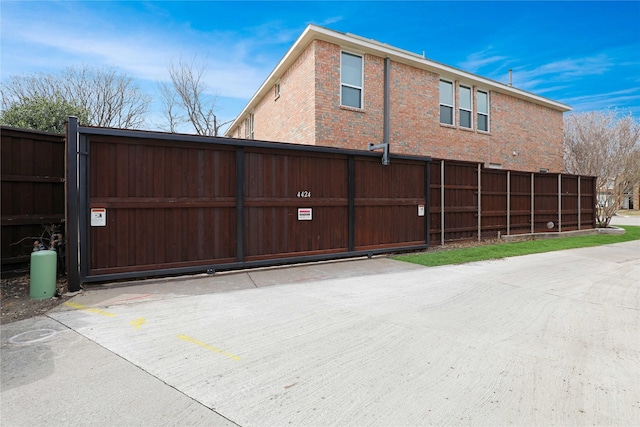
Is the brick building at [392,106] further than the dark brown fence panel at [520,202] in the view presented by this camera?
No

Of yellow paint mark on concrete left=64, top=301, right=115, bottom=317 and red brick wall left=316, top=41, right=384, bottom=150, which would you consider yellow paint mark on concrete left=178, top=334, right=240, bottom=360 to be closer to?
yellow paint mark on concrete left=64, top=301, right=115, bottom=317

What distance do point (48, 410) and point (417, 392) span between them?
2586 millimetres

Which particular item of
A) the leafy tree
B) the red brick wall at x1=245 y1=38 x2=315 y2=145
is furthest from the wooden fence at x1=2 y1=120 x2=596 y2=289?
the leafy tree

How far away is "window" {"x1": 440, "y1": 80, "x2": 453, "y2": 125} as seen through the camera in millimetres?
13523

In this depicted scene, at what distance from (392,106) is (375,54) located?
1.84 m

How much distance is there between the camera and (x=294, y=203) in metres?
7.16

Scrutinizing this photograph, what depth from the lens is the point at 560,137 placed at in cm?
1777

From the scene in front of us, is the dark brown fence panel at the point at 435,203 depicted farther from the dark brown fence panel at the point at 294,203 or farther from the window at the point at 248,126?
the window at the point at 248,126

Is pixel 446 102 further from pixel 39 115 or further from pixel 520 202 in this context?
pixel 39 115

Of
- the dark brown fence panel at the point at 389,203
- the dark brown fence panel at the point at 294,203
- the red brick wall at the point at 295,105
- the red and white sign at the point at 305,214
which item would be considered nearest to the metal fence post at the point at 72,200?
the dark brown fence panel at the point at 294,203

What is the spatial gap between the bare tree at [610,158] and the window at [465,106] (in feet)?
24.0

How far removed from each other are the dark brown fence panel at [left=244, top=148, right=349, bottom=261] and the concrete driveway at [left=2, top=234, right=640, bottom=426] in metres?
1.62

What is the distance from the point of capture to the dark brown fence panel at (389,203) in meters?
8.09

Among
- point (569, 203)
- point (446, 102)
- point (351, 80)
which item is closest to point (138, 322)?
point (351, 80)
